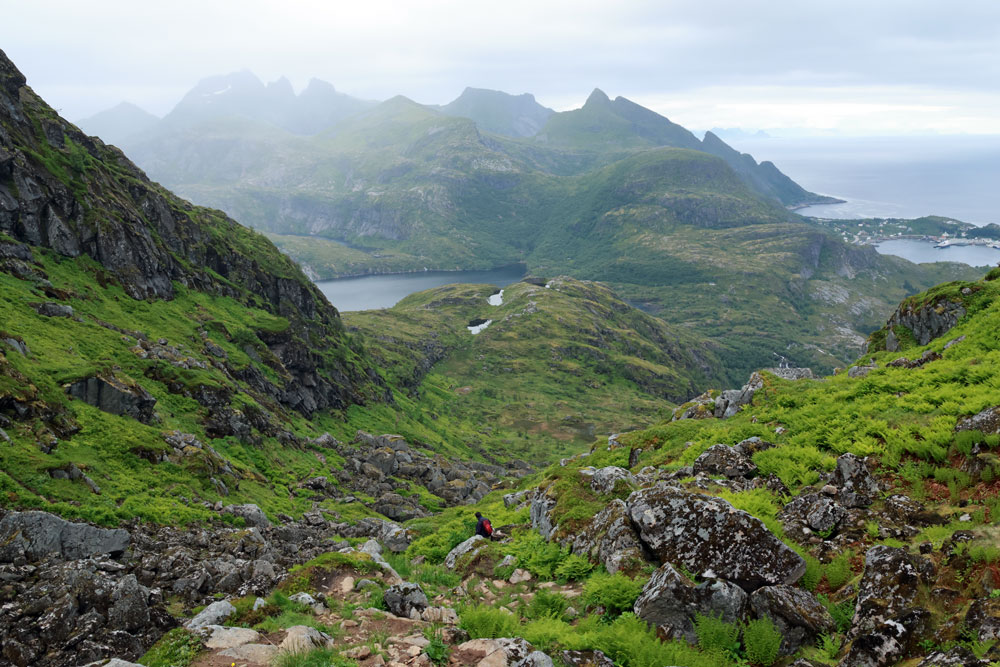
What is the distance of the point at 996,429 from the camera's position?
43.9 ft

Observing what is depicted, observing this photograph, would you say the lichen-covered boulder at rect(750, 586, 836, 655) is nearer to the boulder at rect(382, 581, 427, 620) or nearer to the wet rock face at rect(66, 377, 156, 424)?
the boulder at rect(382, 581, 427, 620)

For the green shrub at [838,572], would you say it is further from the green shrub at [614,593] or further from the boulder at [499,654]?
the boulder at [499,654]

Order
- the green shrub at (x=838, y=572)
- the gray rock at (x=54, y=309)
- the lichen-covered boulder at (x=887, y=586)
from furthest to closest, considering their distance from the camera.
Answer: the gray rock at (x=54, y=309) → the green shrub at (x=838, y=572) → the lichen-covered boulder at (x=887, y=586)

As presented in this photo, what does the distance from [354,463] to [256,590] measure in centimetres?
3712

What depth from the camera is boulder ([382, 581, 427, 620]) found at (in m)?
14.3

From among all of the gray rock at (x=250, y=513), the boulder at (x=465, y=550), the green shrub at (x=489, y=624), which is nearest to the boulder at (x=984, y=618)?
the green shrub at (x=489, y=624)

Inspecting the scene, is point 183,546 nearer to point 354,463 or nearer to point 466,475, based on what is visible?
point 354,463

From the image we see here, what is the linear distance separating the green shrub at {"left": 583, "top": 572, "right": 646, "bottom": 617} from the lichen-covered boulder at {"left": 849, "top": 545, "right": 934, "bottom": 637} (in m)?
4.47

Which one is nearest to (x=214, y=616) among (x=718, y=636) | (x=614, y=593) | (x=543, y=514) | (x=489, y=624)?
(x=489, y=624)

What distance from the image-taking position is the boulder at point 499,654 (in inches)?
407

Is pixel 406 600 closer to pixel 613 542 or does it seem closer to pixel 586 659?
pixel 586 659

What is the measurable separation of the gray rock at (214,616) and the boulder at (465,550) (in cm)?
803

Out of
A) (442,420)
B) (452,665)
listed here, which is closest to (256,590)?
(452,665)

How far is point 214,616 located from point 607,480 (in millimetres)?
13769
